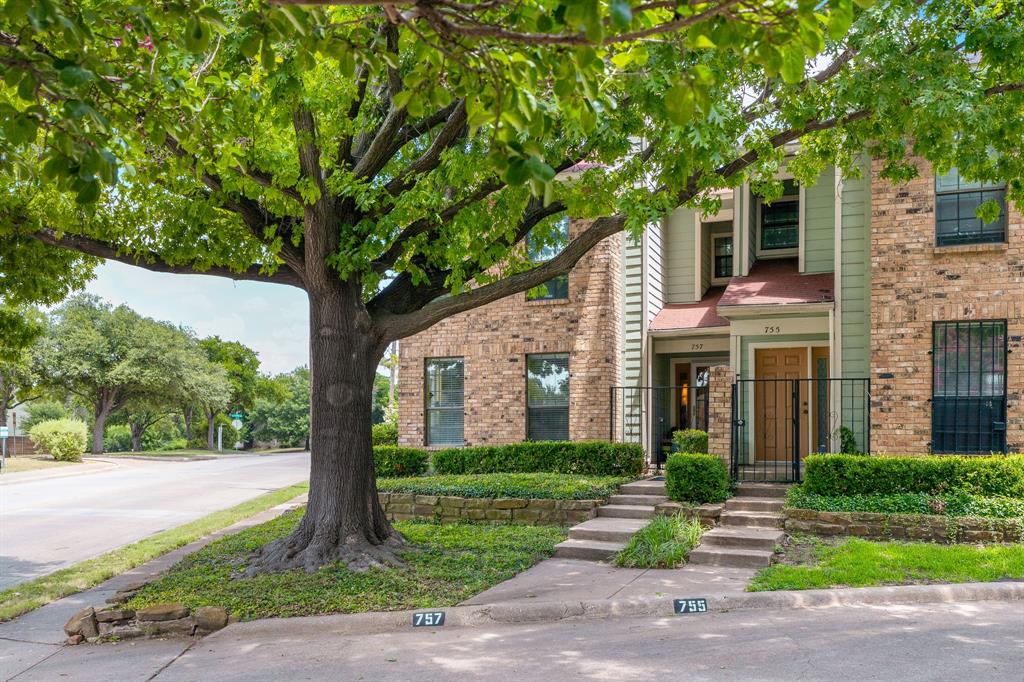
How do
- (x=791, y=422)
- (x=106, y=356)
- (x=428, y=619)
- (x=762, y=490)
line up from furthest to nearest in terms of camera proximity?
(x=106, y=356) → (x=791, y=422) → (x=762, y=490) → (x=428, y=619)

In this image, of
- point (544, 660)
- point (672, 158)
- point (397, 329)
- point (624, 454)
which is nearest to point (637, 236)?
point (672, 158)

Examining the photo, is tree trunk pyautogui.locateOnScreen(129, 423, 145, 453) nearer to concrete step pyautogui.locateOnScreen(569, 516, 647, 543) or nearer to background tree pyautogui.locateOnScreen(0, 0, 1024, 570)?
background tree pyautogui.locateOnScreen(0, 0, 1024, 570)

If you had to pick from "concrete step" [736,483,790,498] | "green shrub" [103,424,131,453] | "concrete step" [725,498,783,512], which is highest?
"concrete step" [736,483,790,498]

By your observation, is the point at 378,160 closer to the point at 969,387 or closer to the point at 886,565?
the point at 886,565

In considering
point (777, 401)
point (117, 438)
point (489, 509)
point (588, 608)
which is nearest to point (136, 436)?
point (117, 438)

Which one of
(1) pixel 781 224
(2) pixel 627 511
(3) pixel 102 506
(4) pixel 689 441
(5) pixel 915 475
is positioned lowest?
(3) pixel 102 506

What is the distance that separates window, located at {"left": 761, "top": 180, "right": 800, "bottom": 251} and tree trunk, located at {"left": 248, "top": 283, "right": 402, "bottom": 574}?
1072 cm

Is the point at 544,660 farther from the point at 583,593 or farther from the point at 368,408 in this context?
the point at 368,408

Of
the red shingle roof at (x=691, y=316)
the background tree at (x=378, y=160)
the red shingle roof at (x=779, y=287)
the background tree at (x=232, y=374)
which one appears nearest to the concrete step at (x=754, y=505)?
the background tree at (x=378, y=160)

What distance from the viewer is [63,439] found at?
33.7 m

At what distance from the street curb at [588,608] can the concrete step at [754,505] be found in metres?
3.50

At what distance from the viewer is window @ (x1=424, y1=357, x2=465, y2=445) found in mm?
18078

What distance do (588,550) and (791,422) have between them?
22.5 ft

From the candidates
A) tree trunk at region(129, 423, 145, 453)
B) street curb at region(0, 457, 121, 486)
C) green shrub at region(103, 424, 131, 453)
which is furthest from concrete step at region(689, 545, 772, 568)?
green shrub at region(103, 424, 131, 453)
